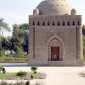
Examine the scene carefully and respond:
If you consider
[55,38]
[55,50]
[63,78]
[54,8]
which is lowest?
[63,78]

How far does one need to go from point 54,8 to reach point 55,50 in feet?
13.6

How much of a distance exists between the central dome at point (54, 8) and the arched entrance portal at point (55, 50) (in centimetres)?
280

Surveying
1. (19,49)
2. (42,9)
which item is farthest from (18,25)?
(42,9)

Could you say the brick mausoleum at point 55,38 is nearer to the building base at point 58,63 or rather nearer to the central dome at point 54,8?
the building base at point 58,63

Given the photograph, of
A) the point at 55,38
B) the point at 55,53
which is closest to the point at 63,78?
the point at 55,38

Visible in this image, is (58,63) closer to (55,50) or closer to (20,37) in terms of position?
(55,50)

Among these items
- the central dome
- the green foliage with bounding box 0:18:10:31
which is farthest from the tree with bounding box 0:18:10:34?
the central dome

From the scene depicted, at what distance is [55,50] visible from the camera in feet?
126

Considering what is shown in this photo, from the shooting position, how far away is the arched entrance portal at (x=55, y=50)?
3769cm

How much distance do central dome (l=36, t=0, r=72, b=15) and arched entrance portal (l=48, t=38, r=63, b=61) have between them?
2.80 metres

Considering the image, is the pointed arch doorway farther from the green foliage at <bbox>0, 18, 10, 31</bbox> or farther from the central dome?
the green foliage at <bbox>0, 18, 10, 31</bbox>

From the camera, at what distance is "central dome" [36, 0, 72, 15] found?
38172 millimetres

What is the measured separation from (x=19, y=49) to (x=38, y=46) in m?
20.3

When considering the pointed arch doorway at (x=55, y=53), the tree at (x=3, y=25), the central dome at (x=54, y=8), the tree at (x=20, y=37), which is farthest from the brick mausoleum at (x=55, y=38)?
the tree at (x=3, y=25)
